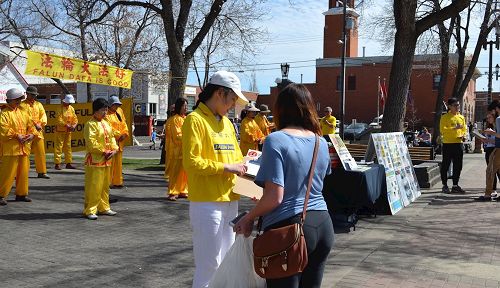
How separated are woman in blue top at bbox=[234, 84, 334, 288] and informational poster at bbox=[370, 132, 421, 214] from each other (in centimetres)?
585

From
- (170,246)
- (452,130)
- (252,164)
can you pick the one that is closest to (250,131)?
(452,130)

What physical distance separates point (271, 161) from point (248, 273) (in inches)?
36.1

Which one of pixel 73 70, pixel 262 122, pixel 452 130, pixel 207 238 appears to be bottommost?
pixel 207 238

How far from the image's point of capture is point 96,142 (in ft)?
25.4

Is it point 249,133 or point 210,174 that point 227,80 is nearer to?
point 210,174

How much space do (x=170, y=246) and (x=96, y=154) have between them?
2.17 m

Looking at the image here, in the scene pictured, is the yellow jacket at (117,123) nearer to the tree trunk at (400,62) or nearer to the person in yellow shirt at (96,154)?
the person in yellow shirt at (96,154)

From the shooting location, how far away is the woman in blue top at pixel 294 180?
2.92 m

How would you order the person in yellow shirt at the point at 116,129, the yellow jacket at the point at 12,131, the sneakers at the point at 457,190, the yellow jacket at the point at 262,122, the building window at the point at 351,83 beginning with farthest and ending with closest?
the building window at the point at 351,83, the yellow jacket at the point at 262,122, the sneakers at the point at 457,190, the person in yellow shirt at the point at 116,129, the yellow jacket at the point at 12,131

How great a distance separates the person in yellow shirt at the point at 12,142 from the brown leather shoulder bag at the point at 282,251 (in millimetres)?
7271

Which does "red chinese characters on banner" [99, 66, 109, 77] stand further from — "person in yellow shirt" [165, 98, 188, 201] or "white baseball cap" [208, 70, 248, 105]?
"white baseball cap" [208, 70, 248, 105]

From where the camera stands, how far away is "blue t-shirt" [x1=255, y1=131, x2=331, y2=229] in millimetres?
2906

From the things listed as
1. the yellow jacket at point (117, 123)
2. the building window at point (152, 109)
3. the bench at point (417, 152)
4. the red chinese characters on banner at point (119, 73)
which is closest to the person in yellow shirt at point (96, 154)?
the yellow jacket at point (117, 123)

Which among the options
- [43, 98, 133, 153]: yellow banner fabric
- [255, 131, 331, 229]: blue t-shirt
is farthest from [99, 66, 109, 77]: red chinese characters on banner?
[255, 131, 331, 229]: blue t-shirt
